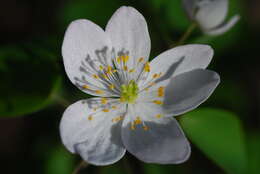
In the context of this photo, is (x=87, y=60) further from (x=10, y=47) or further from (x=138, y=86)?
(x=10, y=47)

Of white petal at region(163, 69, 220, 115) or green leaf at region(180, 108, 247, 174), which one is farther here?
green leaf at region(180, 108, 247, 174)

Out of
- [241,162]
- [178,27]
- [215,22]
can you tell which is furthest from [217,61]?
[241,162]

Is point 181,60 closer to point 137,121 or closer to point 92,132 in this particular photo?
point 137,121

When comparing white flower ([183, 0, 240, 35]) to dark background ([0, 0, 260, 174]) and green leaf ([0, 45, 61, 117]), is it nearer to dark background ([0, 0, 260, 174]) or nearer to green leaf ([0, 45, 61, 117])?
dark background ([0, 0, 260, 174])

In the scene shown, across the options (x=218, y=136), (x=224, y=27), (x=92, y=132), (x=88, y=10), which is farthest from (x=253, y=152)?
(x=88, y=10)

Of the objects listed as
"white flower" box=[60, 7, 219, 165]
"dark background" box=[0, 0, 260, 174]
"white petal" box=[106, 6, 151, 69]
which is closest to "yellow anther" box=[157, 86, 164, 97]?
"white flower" box=[60, 7, 219, 165]

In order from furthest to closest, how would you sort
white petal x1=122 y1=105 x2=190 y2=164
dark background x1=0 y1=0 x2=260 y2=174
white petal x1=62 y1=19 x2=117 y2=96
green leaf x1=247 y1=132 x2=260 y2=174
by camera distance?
1. green leaf x1=247 y1=132 x2=260 y2=174
2. dark background x1=0 y1=0 x2=260 y2=174
3. white petal x1=62 y1=19 x2=117 y2=96
4. white petal x1=122 y1=105 x2=190 y2=164
